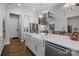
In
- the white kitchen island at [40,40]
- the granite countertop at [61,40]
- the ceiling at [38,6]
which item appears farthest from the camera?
the ceiling at [38,6]

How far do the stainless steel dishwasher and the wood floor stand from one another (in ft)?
1.06

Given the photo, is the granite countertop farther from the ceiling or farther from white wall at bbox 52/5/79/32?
the ceiling

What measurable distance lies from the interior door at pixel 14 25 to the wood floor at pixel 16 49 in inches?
6.2

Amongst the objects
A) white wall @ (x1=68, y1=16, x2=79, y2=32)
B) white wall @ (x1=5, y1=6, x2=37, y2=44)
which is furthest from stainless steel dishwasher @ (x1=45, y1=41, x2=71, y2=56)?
white wall @ (x1=5, y1=6, x2=37, y2=44)

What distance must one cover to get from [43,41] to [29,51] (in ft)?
1.04

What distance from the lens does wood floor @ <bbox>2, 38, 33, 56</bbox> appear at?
1.68 m

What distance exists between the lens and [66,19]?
65.5 inches

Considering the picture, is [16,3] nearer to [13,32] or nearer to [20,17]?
[20,17]

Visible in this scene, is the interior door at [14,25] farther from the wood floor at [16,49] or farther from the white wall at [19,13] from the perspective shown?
the wood floor at [16,49]

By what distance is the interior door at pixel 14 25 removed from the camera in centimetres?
168

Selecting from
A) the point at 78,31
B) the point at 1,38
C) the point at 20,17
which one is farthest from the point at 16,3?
the point at 78,31

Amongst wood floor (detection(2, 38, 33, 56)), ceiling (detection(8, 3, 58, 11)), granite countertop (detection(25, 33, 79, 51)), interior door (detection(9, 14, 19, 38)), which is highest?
ceiling (detection(8, 3, 58, 11))

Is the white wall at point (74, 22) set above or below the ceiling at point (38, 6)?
below

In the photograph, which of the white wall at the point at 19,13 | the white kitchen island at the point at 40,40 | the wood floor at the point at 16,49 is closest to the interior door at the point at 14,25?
the white wall at the point at 19,13
